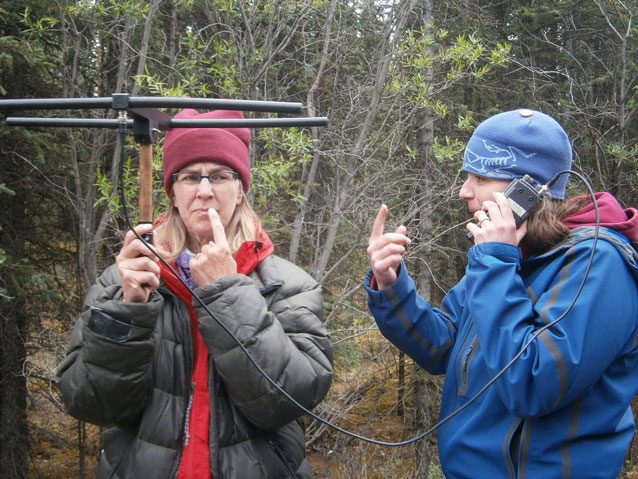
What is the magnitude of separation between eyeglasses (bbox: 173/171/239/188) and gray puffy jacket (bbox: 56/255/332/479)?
0.47 meters

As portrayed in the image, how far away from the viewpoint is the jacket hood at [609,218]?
5.88ft

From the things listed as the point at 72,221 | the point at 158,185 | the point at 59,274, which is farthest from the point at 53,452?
the point at 158,185

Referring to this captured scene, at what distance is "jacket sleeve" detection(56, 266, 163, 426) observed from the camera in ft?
6.00

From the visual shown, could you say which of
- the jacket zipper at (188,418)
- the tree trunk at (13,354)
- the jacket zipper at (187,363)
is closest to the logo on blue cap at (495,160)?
the jacket zipper at (187,363)

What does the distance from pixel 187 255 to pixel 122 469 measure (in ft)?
2.88

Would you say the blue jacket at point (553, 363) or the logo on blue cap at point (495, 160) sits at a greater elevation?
the logo on blue cap at point (495, 160)

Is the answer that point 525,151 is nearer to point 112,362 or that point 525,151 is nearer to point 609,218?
point 609,218

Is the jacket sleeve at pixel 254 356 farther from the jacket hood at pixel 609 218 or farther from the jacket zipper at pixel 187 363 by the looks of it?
the jacket hood at pixel 609 218

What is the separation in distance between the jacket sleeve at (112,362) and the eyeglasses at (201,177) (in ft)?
1.73

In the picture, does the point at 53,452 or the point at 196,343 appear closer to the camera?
the point at 196,343

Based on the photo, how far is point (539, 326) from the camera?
166 centimetres

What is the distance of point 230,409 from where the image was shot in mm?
1976

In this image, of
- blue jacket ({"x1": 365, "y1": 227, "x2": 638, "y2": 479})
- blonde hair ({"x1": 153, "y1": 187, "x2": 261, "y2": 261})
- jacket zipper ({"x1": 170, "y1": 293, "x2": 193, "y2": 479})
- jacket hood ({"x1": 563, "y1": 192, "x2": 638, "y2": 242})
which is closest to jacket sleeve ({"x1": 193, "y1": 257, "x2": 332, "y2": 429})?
jacket zipper ({"x1": 170, "y1": 293, "x2": 193, "y2": 479})

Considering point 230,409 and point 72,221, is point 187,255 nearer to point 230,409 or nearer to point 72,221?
point 230,409
